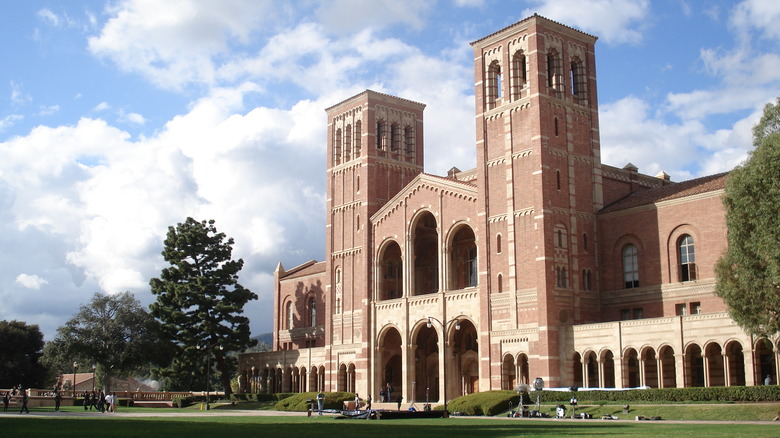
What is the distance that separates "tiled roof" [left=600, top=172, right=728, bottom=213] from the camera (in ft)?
170

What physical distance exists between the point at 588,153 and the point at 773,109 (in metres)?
19.7

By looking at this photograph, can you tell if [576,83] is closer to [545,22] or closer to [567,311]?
[545,22]

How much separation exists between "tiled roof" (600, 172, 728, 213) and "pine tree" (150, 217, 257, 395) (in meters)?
34.5

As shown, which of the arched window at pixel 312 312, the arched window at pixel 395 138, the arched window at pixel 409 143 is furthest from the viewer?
the arched window at pixel 312 312

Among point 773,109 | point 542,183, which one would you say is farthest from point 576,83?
point 773,109

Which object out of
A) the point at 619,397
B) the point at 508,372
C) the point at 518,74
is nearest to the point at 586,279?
the point at 508,372

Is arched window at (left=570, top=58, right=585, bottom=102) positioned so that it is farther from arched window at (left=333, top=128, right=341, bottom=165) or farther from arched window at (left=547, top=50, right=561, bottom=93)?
arched window at (left=333, top=128, right=341, bottom=165)

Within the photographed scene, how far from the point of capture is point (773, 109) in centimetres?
3888

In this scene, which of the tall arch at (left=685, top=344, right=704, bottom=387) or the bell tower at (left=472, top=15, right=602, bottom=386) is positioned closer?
the tall arch at (left=685, top=344, right=704, bottom=387)

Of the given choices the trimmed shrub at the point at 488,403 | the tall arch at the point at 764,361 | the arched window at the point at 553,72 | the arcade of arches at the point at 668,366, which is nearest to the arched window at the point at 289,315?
the arcade of arches at the point at 668,366

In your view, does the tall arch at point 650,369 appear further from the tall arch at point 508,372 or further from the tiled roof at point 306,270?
the tiled roof at point 306,270

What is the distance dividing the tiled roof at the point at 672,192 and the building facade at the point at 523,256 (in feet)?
0.62

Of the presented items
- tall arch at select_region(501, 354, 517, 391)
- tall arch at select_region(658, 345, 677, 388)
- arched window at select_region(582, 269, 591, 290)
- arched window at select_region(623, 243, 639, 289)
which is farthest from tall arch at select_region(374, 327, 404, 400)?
tall arch at select_region(658, 345, 677, 388)

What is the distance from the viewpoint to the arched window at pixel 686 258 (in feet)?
169
